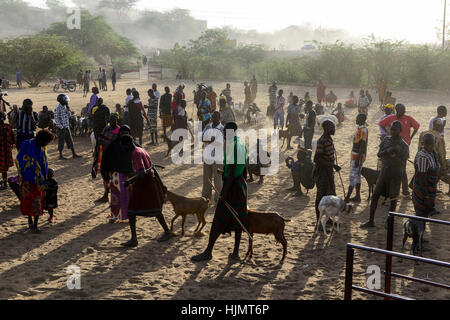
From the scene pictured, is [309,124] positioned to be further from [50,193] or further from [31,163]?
[31,163]

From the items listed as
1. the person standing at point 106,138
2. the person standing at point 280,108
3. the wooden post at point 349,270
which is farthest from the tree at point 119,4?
the wooden post at point 349,270

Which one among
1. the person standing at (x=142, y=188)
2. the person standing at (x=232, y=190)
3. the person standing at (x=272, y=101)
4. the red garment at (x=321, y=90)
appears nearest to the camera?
the person standing at (x=232, y=190)

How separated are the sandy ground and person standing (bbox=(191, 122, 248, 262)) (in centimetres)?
52

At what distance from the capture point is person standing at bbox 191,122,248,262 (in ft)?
19.7

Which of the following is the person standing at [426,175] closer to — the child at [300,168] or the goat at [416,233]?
the goat at [416,233]

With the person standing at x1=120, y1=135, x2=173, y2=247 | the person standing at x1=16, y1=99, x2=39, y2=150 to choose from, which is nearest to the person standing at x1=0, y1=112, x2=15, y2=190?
the person standing at x1=16, y1=99, x2=39, y2=150

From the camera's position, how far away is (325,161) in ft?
23.8

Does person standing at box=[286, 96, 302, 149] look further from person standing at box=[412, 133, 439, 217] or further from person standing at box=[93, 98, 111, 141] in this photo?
person standing at box=[412, 133, 439, 217]

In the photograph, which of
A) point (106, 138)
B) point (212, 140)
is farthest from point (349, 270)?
point (106, 138)

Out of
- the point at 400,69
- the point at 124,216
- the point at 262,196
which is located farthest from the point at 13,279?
the point at 400,69

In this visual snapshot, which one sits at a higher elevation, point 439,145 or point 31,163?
point 439,145

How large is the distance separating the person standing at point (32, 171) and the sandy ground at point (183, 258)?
53cm

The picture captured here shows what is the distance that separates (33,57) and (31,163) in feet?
107

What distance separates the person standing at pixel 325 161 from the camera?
23.6ft
